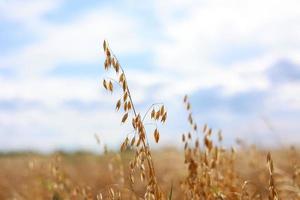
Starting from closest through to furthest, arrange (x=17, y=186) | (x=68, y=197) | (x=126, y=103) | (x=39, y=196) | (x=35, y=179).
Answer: (x=126, y=103), (x=68, y=197), (x=39, y=196), (x=35, y=179), (x=17, y=186)

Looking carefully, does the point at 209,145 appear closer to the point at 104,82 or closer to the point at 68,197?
the point at 104,82

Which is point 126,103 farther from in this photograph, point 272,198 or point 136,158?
point 272,198

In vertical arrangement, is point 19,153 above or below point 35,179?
above

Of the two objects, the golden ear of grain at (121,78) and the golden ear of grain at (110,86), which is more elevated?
the golden ear of grain at (121,78)

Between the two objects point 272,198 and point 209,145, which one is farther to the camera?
point 209,145

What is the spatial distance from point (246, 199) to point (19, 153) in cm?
1986

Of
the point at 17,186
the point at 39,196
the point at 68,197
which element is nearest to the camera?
the point at 68,197

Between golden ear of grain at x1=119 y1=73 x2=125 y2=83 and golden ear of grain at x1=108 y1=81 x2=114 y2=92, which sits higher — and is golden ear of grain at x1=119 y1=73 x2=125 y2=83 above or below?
above

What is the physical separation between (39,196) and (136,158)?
3.23m

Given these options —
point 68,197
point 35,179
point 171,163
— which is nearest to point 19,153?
point 171,163

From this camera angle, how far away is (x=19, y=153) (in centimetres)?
2273

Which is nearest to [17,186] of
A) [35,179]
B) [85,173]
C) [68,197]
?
[85,173]

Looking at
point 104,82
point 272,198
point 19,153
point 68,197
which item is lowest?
point 272,198

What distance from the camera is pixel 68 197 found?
4652 mm
